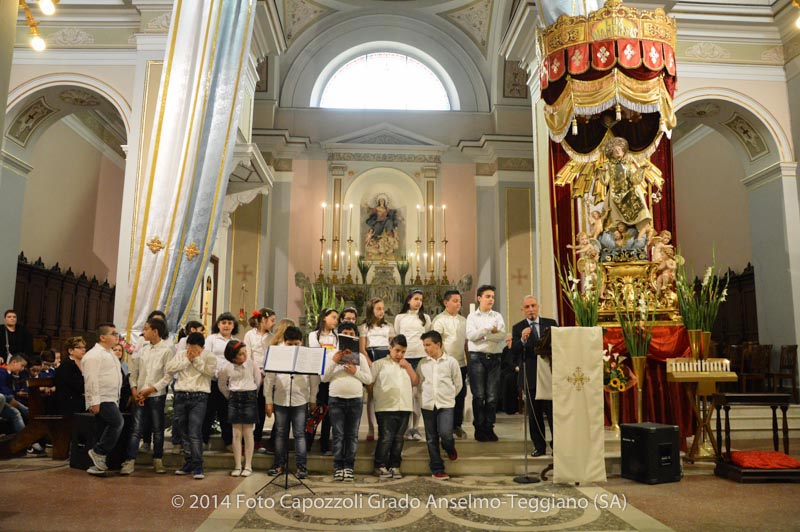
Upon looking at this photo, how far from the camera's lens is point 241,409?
5.46 m

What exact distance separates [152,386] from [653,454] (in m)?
4.24

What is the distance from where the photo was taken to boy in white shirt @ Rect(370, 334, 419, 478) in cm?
545

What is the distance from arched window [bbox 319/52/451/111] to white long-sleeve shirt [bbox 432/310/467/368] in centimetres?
1076

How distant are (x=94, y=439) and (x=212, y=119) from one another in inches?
153

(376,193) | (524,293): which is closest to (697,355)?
(524,293)

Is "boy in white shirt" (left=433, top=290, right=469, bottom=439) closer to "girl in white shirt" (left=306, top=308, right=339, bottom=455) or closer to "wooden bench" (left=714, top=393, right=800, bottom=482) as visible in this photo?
"girl in white shirt" (left=306, top=308, right=339, bottom=455)

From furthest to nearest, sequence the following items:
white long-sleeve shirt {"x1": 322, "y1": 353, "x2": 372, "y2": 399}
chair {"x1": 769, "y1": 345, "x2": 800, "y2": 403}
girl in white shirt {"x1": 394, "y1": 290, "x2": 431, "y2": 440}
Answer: chair {"x1": 769, "y1": 345, "x2": 800, "y2": 403} < girl in white shirt {"x1": 394, "y1": 290, "x2": 431, "y2": 440} < white long-sleeve shirt {"x1": 322, "y1": 353, "x2": 372, "y2": 399}

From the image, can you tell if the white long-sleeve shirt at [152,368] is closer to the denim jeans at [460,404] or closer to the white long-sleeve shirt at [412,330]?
the white long-sleeve shirt at [412,330]

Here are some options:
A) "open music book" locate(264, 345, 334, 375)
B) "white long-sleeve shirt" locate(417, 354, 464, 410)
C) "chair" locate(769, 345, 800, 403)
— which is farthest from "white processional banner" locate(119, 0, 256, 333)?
"chair" locate(769, 345, 800, 403)

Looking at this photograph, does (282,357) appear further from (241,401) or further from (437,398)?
(437,398)

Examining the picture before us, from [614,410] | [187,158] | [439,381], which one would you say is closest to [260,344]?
[439,381]

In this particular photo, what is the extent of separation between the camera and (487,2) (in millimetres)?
15320

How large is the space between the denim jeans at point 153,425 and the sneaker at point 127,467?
0.05 metres

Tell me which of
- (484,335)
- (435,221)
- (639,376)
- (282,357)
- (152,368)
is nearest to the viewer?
(282,357)
